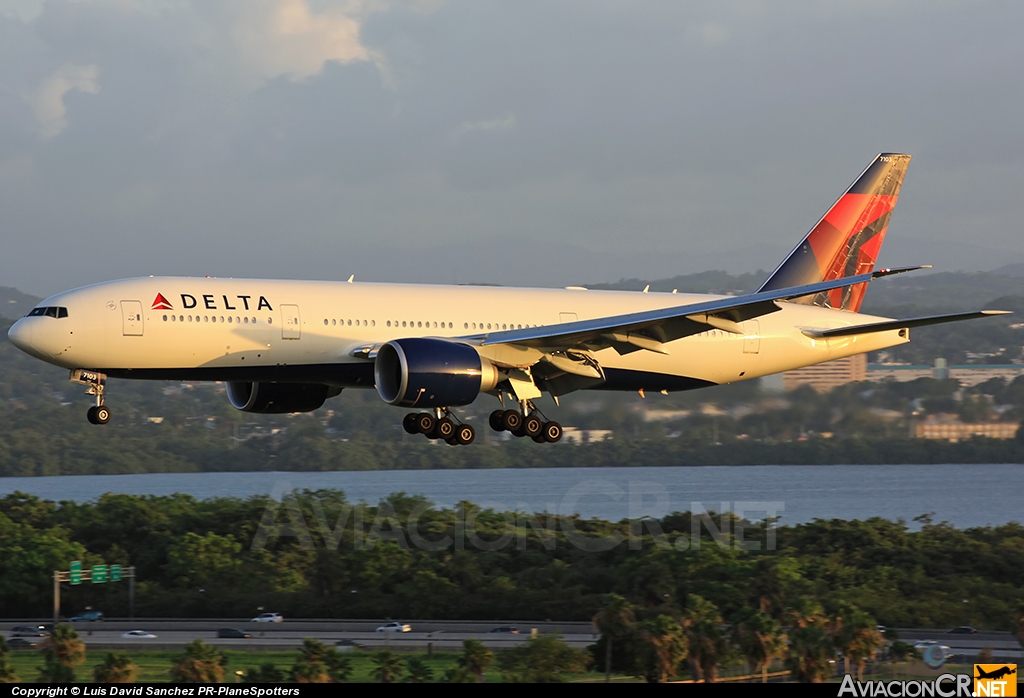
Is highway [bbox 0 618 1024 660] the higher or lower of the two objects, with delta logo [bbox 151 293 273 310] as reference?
lower

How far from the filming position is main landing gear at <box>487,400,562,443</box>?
103 ft

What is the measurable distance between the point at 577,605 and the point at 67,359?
42866 mm

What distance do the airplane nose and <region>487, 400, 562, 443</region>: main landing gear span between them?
1100cm

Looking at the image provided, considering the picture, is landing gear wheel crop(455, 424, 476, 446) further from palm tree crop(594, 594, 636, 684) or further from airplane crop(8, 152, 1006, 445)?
palm tree crop(594, 594, 636, 684)

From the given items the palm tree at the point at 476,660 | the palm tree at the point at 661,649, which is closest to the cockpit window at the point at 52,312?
the palm tree at the point at 476,660

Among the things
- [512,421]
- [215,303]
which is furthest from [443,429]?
[215,303]

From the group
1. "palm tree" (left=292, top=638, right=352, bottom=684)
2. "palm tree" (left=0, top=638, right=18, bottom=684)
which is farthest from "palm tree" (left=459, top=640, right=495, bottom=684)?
"palm tree" (left=0, top=638, right=18, bottom=684)

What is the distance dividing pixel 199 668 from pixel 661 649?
Answer: 55.8 feet

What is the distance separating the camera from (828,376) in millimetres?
50250

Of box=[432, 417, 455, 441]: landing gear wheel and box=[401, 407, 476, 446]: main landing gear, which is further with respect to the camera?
box=[432, 417, 455, 441]: landing gear wheel

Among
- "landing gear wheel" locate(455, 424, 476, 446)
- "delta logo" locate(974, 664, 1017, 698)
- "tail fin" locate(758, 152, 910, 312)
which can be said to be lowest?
"delta logo" locate(974, 664, 1017, 698)

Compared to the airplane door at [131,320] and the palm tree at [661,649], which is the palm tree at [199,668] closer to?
the palm tree at [661,649]

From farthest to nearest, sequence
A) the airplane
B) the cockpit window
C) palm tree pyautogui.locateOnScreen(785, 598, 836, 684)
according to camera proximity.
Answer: palm tree pyautogui.locateOnScreen(785, 598, 836, 684)
the airplane
the cockpit window

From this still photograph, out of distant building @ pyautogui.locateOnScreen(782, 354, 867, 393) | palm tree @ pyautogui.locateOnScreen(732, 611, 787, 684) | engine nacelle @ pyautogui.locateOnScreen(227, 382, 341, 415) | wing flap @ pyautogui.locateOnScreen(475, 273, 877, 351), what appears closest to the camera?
wing flap @ pyautogui.locateOnScreen(475, 273, 877, 351)
